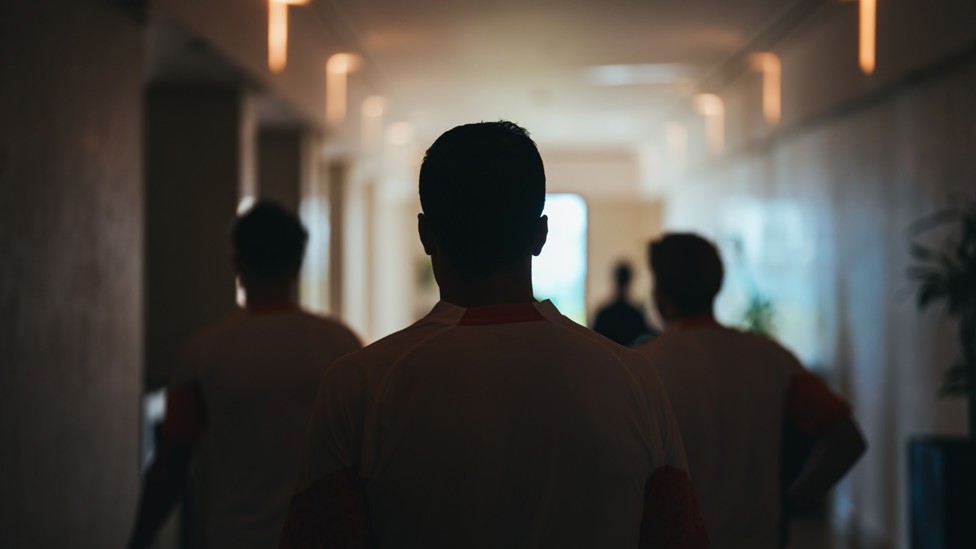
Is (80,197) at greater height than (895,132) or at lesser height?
lesser

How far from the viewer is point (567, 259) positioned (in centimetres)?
1698

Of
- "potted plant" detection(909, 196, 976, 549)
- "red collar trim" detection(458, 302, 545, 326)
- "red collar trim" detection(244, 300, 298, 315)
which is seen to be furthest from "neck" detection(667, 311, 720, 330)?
"potted plant" detection(909, 196, 976, 549)

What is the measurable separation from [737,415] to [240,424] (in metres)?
1.30

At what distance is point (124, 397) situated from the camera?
14.5 feet

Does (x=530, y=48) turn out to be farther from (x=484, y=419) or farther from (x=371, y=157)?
(x=484, y=419)

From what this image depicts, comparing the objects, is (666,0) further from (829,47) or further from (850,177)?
(850,177)

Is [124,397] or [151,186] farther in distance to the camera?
[151,186]

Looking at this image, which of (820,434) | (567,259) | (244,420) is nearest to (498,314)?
(244,420)

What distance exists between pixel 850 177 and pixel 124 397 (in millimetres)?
5296

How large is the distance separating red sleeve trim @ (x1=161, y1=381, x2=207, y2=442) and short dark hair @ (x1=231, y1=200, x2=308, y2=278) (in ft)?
1.25

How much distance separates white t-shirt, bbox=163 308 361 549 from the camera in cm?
254

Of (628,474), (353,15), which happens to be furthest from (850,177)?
(628,474)

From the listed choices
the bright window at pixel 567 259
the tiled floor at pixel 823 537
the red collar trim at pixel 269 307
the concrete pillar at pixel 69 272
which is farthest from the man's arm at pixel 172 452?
the bright window at pixel 567 259

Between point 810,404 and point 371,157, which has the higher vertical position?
point 371,157
